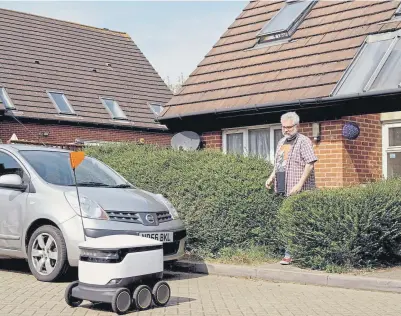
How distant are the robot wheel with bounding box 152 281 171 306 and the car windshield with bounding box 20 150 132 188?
2.39m

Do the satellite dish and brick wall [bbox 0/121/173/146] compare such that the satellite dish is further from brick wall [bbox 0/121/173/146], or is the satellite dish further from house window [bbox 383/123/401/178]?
brick wall [bbox 0/121/173/146]

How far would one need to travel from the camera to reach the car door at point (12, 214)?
7762 millimetres

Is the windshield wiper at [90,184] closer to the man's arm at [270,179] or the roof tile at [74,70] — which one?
the man's arm at [270,179]

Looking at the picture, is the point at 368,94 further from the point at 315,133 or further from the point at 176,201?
the point at 176,201

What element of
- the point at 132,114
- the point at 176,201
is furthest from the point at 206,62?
the point at 132,114

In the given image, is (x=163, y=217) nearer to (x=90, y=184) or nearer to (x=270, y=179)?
(x=90, y=184)

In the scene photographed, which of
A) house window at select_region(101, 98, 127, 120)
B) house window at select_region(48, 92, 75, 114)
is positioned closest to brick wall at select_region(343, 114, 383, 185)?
house window at select_region(48, 92, 75, 114)

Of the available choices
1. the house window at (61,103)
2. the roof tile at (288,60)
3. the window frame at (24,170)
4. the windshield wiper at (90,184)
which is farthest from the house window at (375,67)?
the house window at (61,103)

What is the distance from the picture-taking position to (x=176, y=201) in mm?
9383

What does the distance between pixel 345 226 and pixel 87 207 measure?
3141 mm

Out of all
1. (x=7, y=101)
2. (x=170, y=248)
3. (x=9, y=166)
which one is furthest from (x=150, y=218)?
(x=7, y=101)

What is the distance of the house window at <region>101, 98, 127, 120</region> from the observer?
25.5 m

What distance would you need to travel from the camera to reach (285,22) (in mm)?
13891

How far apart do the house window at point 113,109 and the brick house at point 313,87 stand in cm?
1102
